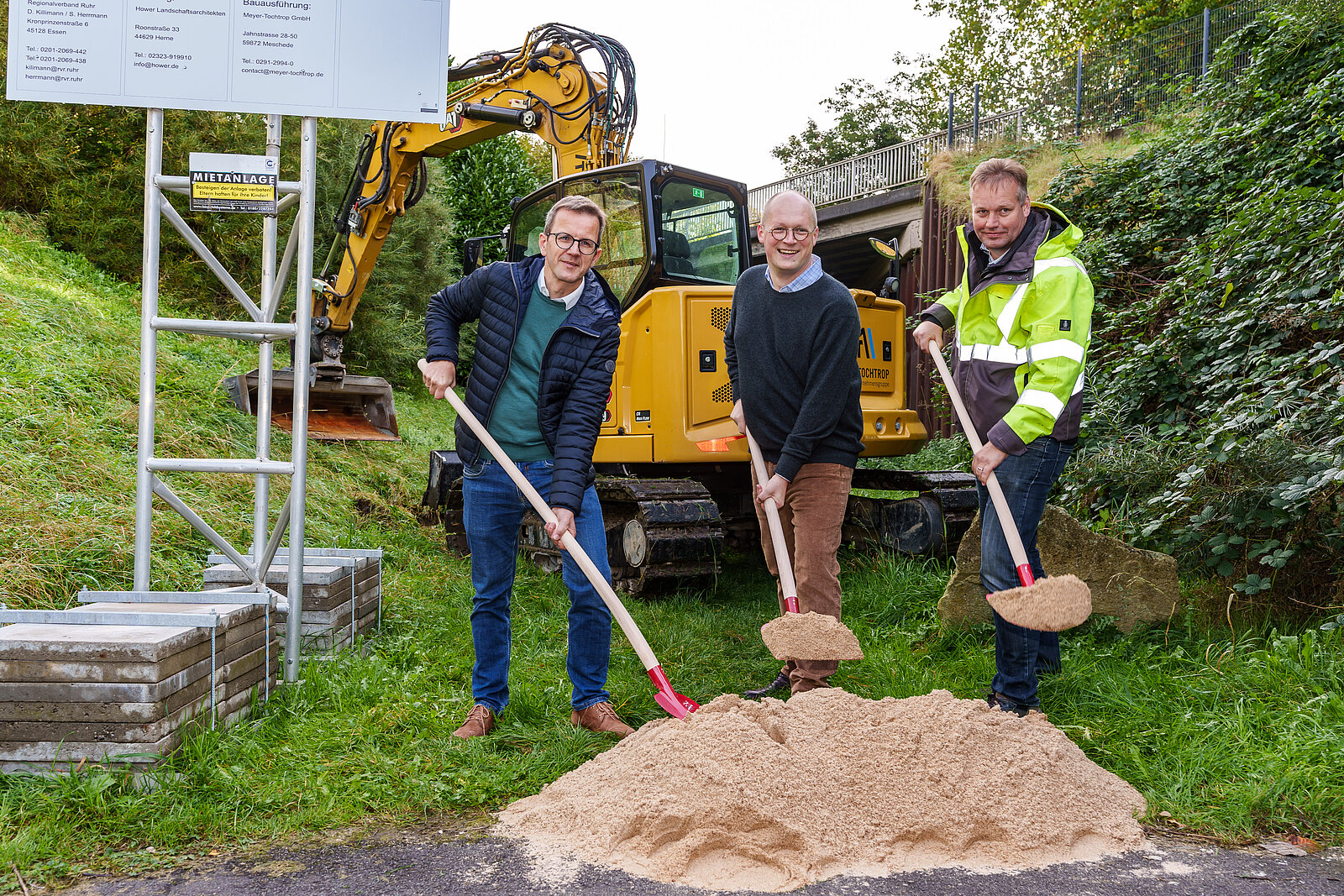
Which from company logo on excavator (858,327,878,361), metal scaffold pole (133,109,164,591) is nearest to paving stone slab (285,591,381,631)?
metal scaffold pole (133,109,164,591)

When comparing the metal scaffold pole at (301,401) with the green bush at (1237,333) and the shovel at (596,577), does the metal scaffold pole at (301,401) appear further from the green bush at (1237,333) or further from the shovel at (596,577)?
the green bush at (1237,333)

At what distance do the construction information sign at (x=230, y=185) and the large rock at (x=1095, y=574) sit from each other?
358cm

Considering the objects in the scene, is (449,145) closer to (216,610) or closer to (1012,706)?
(216,610)

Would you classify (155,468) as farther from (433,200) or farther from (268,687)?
(433,200)

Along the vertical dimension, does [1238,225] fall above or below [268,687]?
above

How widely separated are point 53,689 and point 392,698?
1.27m

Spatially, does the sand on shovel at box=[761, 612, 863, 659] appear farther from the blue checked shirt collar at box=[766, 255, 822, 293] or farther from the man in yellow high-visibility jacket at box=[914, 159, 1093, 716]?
the blue checked shirt collar at box=[766, 255, 822, 293]

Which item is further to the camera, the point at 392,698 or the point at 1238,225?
the point at 1238,225

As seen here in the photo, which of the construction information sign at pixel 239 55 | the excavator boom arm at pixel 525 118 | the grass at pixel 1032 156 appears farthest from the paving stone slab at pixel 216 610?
the grass at pixel 1032 156

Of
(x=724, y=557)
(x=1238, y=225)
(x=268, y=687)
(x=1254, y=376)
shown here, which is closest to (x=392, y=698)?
(x=268, y=687)

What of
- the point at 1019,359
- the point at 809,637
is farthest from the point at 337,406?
the point at 1019,359

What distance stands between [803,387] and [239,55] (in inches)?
101

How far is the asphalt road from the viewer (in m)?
2.59

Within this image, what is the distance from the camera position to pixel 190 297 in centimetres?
1287
